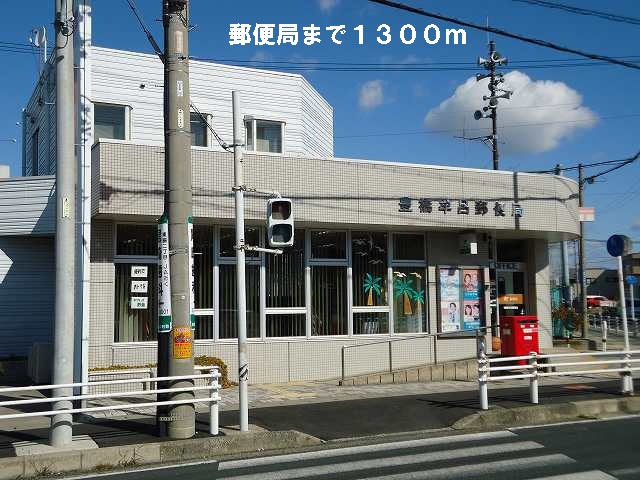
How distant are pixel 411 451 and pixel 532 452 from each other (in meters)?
1.56

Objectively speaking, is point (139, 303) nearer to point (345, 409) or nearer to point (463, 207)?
point (345, 409)

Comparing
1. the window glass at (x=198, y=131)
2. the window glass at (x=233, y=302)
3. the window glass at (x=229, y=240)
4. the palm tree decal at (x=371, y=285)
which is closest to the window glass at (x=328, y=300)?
Result: the palm tree decal at (x=371, y=285)

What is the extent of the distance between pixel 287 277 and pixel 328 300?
3.96ft

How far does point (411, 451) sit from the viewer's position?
9.16 m

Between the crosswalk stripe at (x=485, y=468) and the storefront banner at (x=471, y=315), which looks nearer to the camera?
the crosswalk stripe at (x=485, y=468)

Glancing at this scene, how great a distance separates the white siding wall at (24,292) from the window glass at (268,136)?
6253 mm

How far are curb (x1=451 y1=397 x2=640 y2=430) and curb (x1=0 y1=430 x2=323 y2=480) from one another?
2793 mm

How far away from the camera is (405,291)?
1777 cm

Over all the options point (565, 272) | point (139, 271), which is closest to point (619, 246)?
point (139, 271)

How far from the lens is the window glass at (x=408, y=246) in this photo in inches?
698

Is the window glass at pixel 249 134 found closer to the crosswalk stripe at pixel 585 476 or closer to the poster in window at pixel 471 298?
the poster in window at pixel 471 298

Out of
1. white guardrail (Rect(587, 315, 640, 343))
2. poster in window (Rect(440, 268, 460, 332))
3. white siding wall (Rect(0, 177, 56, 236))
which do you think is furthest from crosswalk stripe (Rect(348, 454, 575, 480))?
white guardrail (Rect(587, 315, 640, 343))

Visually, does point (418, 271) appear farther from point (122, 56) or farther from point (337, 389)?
point (122, 56)

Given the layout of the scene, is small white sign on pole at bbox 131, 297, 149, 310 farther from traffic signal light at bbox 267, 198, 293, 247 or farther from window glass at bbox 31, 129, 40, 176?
window glass at bbox 31, 129, 40, 176
